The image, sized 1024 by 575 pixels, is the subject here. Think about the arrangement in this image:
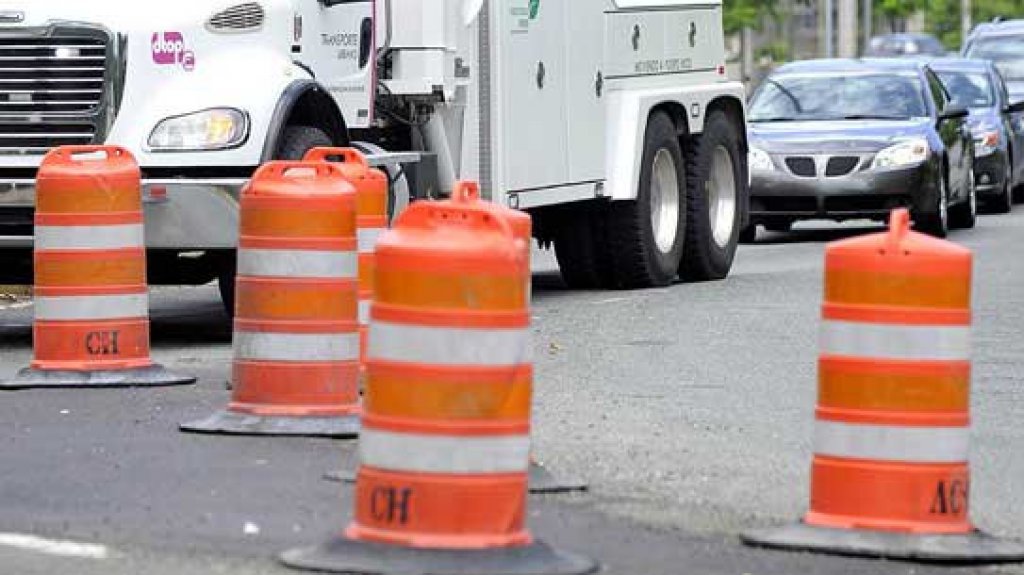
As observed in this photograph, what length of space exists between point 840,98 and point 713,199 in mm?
5544

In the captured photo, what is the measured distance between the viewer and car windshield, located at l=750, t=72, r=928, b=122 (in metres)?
24.5

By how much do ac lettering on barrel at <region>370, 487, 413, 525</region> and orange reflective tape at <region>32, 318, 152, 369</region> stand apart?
4767 millimetres

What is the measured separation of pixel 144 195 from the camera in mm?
13344

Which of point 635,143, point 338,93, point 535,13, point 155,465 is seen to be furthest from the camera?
point 635,143

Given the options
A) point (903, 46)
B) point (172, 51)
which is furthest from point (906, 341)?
point (903, 46)

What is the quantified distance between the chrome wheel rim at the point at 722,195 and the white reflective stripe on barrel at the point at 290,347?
9254mm

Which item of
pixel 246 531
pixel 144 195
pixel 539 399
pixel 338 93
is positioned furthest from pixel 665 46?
pixel 246 531

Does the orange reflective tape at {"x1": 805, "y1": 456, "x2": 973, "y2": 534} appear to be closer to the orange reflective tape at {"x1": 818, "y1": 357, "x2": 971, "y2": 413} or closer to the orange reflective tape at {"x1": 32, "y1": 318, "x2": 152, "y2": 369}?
the orange reflective tape at {"x1": 818, "y1": 357, "x2": 971, "y2": 413}

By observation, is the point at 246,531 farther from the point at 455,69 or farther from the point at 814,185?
the point at 814,185

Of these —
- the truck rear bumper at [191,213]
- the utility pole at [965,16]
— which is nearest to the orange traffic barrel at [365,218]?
the truck rear bumper at [191,213]

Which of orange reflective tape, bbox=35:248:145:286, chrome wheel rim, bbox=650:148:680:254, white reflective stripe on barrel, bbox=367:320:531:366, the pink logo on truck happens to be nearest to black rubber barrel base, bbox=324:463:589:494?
white reflective stripe on barrel, bbox=367:320:531:366

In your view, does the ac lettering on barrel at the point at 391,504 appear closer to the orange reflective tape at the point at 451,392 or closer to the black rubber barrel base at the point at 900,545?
the orange reflective tape at the point at 451,392

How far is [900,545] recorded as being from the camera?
7.89 meters

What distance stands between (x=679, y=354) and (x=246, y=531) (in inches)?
228
